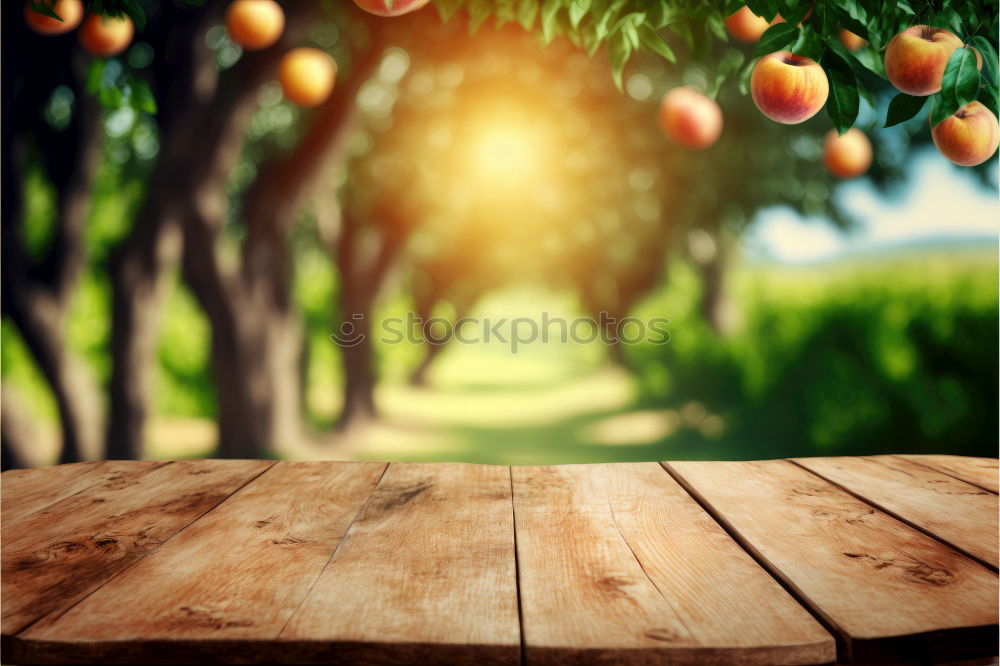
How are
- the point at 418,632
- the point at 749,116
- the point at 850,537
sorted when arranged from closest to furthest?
the point at 418,632, the point at 850,537, the point at 749,116

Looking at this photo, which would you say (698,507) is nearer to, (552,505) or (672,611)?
(552,505)

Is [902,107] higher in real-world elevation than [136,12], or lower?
lower

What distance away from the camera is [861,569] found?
1519 mm

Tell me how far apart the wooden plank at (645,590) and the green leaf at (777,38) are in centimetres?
120

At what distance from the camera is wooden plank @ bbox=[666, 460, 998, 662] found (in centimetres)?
A: 128

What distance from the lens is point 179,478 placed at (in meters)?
2.18

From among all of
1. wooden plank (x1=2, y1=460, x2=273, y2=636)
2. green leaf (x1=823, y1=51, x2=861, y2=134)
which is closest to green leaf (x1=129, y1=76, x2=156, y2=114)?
wooden plank (x1=2, y1=460, x2=273, y2=636)

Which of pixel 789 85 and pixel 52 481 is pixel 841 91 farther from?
pixel 52 481

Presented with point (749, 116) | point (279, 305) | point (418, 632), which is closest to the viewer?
point (418, 632)

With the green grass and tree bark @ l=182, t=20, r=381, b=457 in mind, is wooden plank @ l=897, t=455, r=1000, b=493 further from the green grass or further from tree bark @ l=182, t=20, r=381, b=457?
tree bark @ l=182, t=20, r=381, b=457

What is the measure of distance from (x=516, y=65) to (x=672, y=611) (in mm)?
8433

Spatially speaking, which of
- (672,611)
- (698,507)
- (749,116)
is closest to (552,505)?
(698,507)

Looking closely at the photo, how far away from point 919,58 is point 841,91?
190 millimetres

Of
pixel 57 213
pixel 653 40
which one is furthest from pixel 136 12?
pixel 57 213
